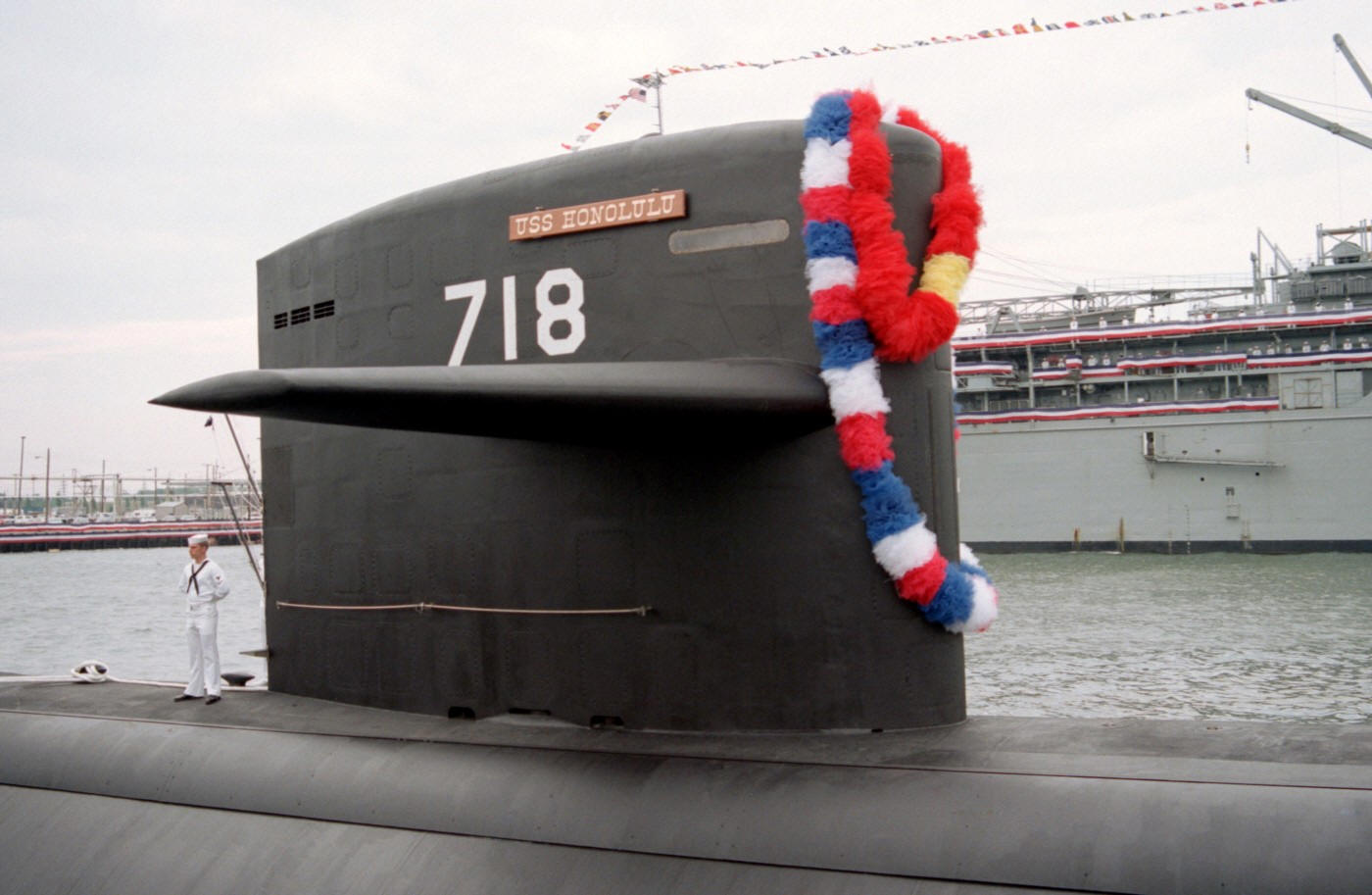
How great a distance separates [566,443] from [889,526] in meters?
1.58

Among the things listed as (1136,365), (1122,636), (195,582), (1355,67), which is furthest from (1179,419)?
(195,582)

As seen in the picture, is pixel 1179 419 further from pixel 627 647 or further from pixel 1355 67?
pixel 627 647

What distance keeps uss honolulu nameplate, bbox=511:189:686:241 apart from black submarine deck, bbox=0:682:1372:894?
2405 millimetres

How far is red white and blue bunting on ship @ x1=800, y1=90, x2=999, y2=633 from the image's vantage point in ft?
16.8

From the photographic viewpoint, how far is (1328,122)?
128 feet

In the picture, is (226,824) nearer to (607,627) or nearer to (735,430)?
(607,627)

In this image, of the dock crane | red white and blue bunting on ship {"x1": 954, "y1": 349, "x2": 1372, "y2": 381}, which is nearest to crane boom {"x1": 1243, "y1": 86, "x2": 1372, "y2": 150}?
the dock crane

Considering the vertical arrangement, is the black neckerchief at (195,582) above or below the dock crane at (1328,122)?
below

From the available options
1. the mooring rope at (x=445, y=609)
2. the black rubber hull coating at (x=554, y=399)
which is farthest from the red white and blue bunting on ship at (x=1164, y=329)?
the black rubber hull coating at (x=554, y=399)

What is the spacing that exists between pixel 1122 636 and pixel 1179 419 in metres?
23.6

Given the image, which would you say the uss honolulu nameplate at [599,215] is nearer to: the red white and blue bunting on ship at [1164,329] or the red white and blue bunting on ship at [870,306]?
the red white and blue bunting on ship at [870,306]

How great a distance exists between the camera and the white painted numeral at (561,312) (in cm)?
578

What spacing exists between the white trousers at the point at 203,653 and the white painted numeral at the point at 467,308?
119 inches

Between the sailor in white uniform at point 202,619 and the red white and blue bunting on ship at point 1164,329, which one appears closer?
the sailor in white uniform at point 202,619
